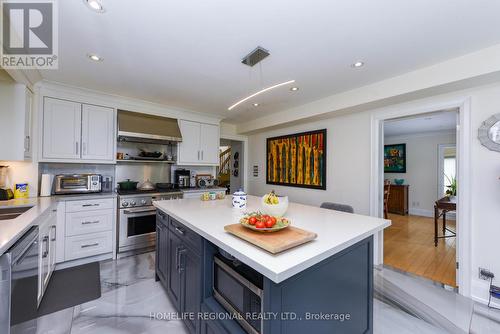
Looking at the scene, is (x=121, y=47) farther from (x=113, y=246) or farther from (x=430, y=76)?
(x=430, y=76)

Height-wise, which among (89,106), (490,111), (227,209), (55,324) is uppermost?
(89,106)

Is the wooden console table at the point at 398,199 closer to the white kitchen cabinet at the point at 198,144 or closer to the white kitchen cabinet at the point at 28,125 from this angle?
the white kitchen cabinet at the point at 198,144

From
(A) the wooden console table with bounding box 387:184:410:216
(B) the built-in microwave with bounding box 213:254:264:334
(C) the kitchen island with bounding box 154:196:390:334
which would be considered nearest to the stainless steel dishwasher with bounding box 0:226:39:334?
(C) the kitchen island with bounding box 154:196:390:334

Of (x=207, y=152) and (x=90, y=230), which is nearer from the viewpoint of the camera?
(x=90, y=230)

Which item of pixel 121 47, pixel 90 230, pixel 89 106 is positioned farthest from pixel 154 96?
pixel 90 230

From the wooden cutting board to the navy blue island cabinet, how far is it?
14 centimetres

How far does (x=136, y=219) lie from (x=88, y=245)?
63cm

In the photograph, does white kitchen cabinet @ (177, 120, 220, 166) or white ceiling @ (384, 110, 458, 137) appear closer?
white kitchen cabinet @ (177, 120, 220, 166)

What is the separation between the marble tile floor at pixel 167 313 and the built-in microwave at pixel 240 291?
804mm

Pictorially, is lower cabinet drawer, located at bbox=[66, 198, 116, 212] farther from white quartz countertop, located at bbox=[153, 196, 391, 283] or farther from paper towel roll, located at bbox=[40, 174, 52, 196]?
white quartz countertop, located at bbox=[153, 196, 391, 283]

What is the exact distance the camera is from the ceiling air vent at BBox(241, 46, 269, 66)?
1.97 meters

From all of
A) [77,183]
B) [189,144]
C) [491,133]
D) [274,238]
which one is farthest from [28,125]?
[491,133]

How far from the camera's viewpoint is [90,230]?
2.90 meters

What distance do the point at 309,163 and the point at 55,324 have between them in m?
3.60
